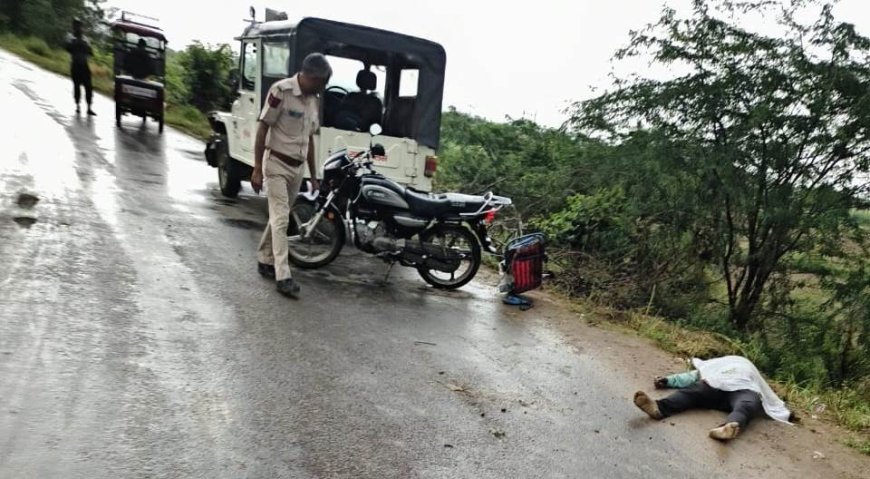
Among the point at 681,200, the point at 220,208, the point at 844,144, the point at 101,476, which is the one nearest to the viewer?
the point at 101,476

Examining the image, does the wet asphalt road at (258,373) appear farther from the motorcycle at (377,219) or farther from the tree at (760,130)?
the tree at (760,130)

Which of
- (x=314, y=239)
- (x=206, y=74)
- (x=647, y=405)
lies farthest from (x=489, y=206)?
(x=206, y=74)

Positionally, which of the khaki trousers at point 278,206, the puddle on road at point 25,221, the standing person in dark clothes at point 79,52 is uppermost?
the standing person in dark clothes at point 79,52

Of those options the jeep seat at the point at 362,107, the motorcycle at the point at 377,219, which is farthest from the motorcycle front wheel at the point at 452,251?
the jeep seat at the point at 362,107

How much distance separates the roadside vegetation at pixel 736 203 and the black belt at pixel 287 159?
3648 mm

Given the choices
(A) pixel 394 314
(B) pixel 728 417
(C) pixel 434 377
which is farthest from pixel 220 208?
(B) pixel 728 417

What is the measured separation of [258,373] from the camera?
13.4 feet

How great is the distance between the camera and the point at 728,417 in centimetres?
446

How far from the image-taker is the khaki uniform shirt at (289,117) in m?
5.80

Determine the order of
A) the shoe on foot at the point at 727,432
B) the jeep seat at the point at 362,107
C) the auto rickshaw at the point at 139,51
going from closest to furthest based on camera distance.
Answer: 1. the shoe on foot at the point at 727,432
2. the jeep seat at the point at 362,107
3. the auto rickshaw at the point at 139,51

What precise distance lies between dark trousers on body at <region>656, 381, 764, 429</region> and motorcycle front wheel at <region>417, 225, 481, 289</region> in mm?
2920

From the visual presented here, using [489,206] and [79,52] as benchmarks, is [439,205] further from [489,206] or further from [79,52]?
[79,52]

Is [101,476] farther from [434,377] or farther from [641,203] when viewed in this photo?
[641,203]

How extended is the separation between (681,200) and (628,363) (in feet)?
12.0
